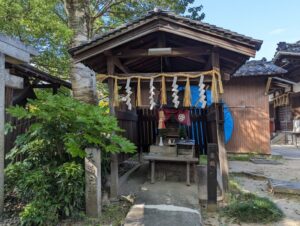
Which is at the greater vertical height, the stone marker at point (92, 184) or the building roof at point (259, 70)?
the building roof at point (259, 70)

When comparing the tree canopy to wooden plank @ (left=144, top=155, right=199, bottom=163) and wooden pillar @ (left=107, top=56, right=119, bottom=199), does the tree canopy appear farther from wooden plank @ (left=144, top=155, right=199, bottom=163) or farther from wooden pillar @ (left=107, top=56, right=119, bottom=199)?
wooden plank @ (left=144, top=155, right=199, bottom=163)

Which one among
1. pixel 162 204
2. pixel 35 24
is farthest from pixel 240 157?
pixel 35 24

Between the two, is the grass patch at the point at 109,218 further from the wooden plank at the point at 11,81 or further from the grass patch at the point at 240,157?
the grass patch at the point at 240,157

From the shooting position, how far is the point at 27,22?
9633mm

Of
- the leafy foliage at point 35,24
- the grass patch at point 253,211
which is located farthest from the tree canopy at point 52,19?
the grass patch at point 253,211

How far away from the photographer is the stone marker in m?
4.85

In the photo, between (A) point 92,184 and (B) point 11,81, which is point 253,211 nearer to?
(A) point 92,184

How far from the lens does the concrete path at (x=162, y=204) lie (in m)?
4.39

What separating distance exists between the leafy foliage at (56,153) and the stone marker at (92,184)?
0.39 ft

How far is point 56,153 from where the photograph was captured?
5.25m

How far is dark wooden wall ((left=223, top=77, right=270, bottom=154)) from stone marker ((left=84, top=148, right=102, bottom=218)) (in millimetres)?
9631

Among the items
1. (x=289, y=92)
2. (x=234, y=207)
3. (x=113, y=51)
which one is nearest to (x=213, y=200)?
(x=234, y=207)

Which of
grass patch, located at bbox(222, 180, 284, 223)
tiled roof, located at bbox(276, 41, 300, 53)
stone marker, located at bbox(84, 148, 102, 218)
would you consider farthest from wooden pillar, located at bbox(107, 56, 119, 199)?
tiled roof, located at bbox(276, 41, 300, 53)

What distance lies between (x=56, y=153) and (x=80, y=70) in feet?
13.5
